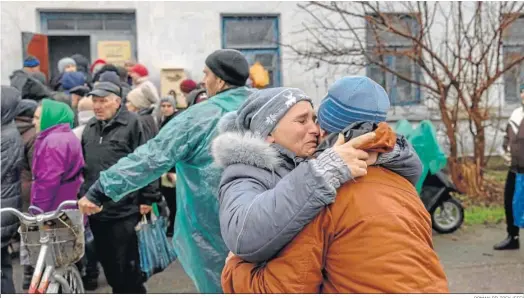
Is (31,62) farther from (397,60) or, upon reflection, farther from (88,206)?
(88,206)

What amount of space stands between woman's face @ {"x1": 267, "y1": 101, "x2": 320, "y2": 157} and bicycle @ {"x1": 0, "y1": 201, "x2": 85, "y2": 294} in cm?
200

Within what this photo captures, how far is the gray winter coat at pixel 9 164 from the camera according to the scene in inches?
173

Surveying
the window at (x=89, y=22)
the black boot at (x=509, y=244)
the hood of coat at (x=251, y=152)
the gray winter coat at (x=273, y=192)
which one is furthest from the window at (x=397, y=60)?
the gray winter coat at (x=273, y=192)

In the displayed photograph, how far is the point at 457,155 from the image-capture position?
8.50m

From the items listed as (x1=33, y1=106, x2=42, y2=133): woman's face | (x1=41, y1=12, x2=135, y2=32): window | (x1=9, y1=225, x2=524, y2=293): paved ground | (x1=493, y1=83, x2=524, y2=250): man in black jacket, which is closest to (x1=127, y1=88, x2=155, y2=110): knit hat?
(x1=33, y1=106, x2=42, y2=133): woman's face

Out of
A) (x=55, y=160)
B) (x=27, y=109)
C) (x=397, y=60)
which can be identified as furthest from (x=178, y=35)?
(x=55, y=160)

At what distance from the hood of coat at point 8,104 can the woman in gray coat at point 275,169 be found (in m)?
2.70

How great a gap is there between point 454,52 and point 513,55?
35.9 inches

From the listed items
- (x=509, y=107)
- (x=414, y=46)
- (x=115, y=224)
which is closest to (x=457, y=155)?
(x=414, y=46)

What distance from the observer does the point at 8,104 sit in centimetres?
451

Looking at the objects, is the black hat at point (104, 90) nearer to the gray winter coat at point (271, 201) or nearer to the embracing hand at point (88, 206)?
the embracing hand at point (88, 206)

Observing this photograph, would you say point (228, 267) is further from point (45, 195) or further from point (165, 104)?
point (165, 104)

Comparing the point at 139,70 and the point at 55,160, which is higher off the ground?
the point at 139,70

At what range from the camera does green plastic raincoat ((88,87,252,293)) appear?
343cm
